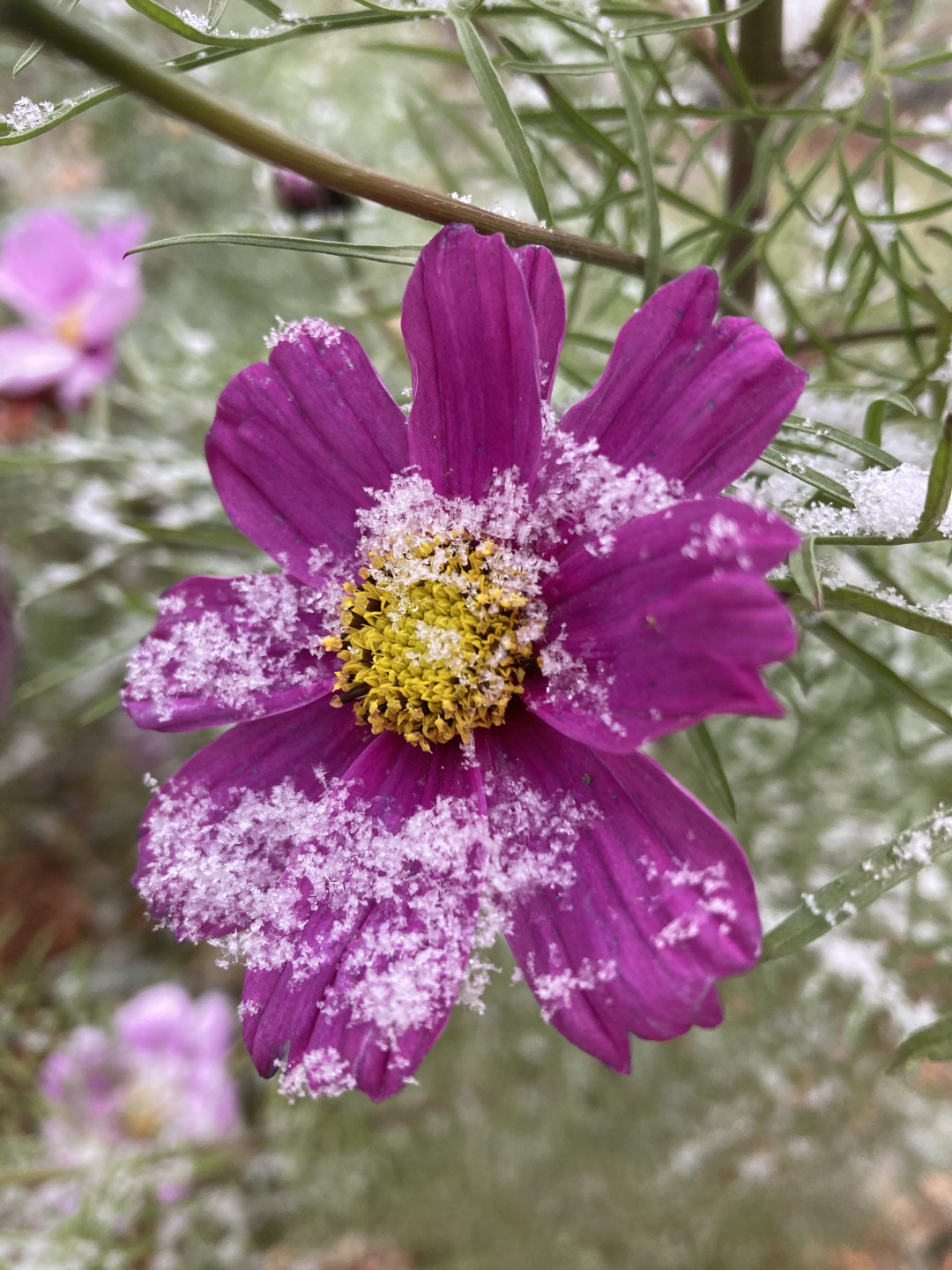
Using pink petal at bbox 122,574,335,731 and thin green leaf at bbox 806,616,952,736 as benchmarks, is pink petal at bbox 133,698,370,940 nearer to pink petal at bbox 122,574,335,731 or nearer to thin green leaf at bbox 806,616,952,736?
pink petal at bbox 122,574,335,731

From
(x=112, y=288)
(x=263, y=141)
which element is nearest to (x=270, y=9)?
(x=263, y=141)

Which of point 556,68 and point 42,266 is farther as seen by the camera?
point 42,266

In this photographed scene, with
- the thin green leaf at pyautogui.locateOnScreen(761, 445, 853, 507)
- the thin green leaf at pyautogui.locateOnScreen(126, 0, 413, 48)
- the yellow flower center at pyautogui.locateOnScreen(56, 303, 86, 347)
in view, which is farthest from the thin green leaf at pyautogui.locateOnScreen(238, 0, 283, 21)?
the yellow flower center at pyautogui.locateOnScreen(56, 303, 86, 347)

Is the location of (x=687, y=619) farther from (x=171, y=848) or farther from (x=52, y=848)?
(x=52, y=848)

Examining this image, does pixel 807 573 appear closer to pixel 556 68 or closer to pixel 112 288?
pixel 556 68

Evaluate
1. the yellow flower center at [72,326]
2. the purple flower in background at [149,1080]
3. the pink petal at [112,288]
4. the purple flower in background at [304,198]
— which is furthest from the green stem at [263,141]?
the purple flower in background at [149,1080]

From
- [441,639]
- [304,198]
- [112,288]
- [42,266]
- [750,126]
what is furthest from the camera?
[42,266]

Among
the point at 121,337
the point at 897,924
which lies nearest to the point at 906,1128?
the point at 897,924

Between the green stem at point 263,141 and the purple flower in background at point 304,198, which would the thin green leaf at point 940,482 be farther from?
the purple flower in background at point 304,198
